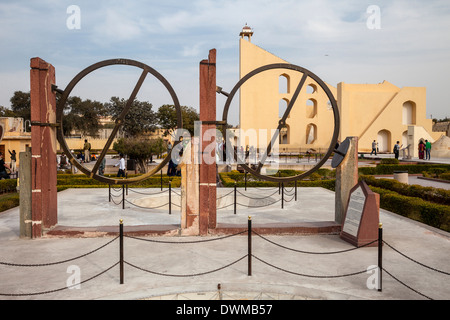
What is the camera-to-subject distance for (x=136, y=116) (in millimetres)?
42031

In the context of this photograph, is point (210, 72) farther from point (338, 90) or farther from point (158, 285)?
point (338, 90)

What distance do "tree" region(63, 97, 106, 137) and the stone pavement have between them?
35648 millimetres

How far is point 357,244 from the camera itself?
5.86 metres

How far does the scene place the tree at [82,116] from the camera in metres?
40.7

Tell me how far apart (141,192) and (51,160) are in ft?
16.5

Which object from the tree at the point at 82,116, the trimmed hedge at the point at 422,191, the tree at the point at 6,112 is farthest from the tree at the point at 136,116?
the trimmed hedge at the point at 422,191

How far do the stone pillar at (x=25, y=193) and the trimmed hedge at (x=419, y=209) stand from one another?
761cm

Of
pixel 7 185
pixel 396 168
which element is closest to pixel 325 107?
pixel 396 168

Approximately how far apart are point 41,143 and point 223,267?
392 cm

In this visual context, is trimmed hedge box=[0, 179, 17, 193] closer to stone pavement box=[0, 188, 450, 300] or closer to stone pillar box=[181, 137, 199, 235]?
stone pavement box=[0, 188, 450, 300]

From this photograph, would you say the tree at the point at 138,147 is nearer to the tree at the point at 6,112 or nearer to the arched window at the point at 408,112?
the arched window at the point at 408,112

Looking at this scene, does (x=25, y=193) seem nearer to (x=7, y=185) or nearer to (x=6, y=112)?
(x=7, y=185)

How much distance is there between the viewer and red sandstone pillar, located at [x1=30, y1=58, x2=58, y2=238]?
6.36 metres

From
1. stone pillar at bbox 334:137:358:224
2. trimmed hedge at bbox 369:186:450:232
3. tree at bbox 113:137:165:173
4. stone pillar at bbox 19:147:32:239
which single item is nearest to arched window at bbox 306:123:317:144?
tree at bbox 113:137:165:173
